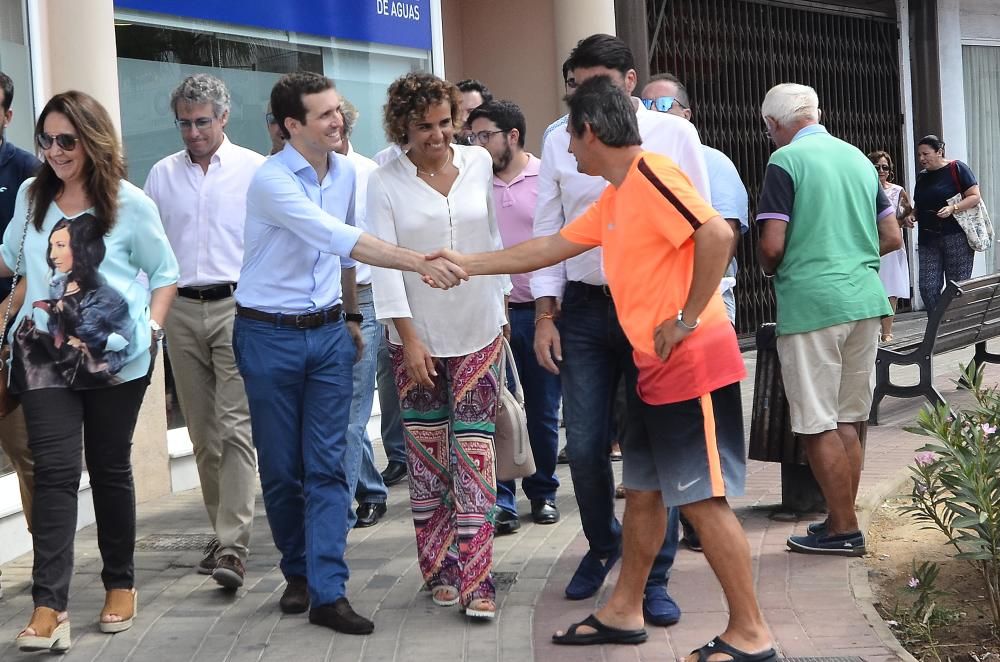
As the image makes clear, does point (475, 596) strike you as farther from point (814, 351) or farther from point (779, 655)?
point (814, 351)

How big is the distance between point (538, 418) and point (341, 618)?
6.63 feet

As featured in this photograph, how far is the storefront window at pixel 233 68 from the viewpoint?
827 cm

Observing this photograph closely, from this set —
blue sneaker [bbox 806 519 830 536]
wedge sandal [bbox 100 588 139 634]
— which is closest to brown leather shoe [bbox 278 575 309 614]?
wedge sandal [bbox 100 588 139 634]

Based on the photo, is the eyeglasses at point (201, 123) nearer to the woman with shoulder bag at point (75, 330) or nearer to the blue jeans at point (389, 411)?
the woman with shoulder bag at point (75, 330)

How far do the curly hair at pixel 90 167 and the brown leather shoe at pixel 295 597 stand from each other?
1486mm

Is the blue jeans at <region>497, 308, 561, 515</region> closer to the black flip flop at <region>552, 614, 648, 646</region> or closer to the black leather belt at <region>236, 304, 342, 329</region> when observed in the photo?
the black leather belt at <region>236, 304, 342, 329</region>

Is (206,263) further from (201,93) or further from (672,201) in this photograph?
(672,201)

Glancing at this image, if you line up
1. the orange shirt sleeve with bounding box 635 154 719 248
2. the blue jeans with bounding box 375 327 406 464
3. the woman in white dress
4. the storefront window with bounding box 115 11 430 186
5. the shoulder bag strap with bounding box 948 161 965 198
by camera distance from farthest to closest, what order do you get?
the woman in white dress → the shoulder bag strap with bounding box 948 161 965 198 → the storefront window with bounding box 115 11 430 186 → the blue jeans with bounding box 375 327 406 464 → the orange shirt sleeve with bounding box 635 154 719 248

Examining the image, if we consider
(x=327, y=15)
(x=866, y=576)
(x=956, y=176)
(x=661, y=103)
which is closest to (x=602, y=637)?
(x=866, y=576)

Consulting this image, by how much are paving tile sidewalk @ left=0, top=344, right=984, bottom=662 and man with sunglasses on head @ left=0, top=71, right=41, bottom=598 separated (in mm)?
543

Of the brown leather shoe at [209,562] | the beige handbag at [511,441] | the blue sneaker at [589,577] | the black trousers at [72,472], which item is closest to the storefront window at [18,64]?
the brown leather shoe at [209,562]

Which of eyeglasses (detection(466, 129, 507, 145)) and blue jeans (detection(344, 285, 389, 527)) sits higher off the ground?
eyeglasses (detection(466, 129, 507, 145))

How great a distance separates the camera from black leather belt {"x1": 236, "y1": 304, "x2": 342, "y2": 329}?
16.8ft

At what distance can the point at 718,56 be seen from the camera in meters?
14.4
